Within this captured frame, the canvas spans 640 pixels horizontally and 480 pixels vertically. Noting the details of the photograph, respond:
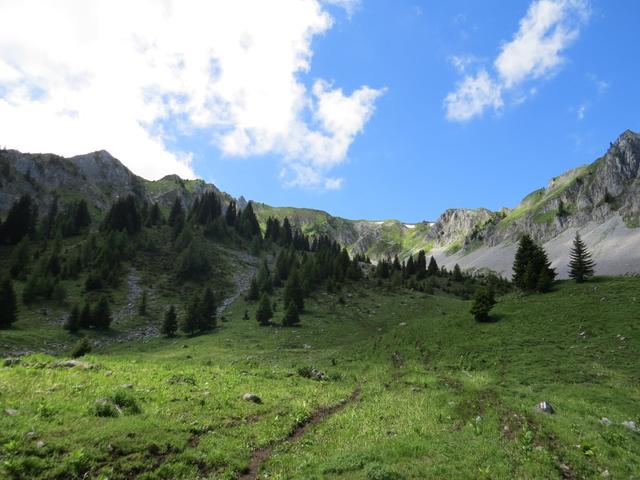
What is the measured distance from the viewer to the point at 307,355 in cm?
4594

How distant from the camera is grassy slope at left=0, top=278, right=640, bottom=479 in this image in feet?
38.9

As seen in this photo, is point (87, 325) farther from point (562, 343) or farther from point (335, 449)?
point (562, 343)

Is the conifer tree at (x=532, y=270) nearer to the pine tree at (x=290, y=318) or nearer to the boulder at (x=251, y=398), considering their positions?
the pine tree at (x=290, y=318)

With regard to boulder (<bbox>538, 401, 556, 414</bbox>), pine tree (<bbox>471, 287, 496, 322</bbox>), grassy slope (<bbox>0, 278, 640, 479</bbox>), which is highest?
pine tree (<bbox>471, 287, 496, 322</bbox>)

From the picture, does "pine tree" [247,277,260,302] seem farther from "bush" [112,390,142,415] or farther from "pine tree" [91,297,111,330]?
"bush" [112,390,142,415]

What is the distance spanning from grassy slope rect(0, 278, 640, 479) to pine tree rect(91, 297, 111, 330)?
30.0m

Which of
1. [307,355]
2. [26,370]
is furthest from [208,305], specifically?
[26,370]

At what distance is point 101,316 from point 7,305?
12.7 m

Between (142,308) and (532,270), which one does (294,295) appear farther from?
(532,270)

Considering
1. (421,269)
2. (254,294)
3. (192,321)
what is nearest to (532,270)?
(192,321)

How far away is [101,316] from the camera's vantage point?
2473 inches

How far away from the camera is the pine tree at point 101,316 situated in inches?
2457

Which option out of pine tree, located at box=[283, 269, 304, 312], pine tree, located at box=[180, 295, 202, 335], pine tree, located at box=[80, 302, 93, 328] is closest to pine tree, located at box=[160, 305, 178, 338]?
pine tree, located at box=[180, 295, 202, 335]

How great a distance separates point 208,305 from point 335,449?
2362 inches
